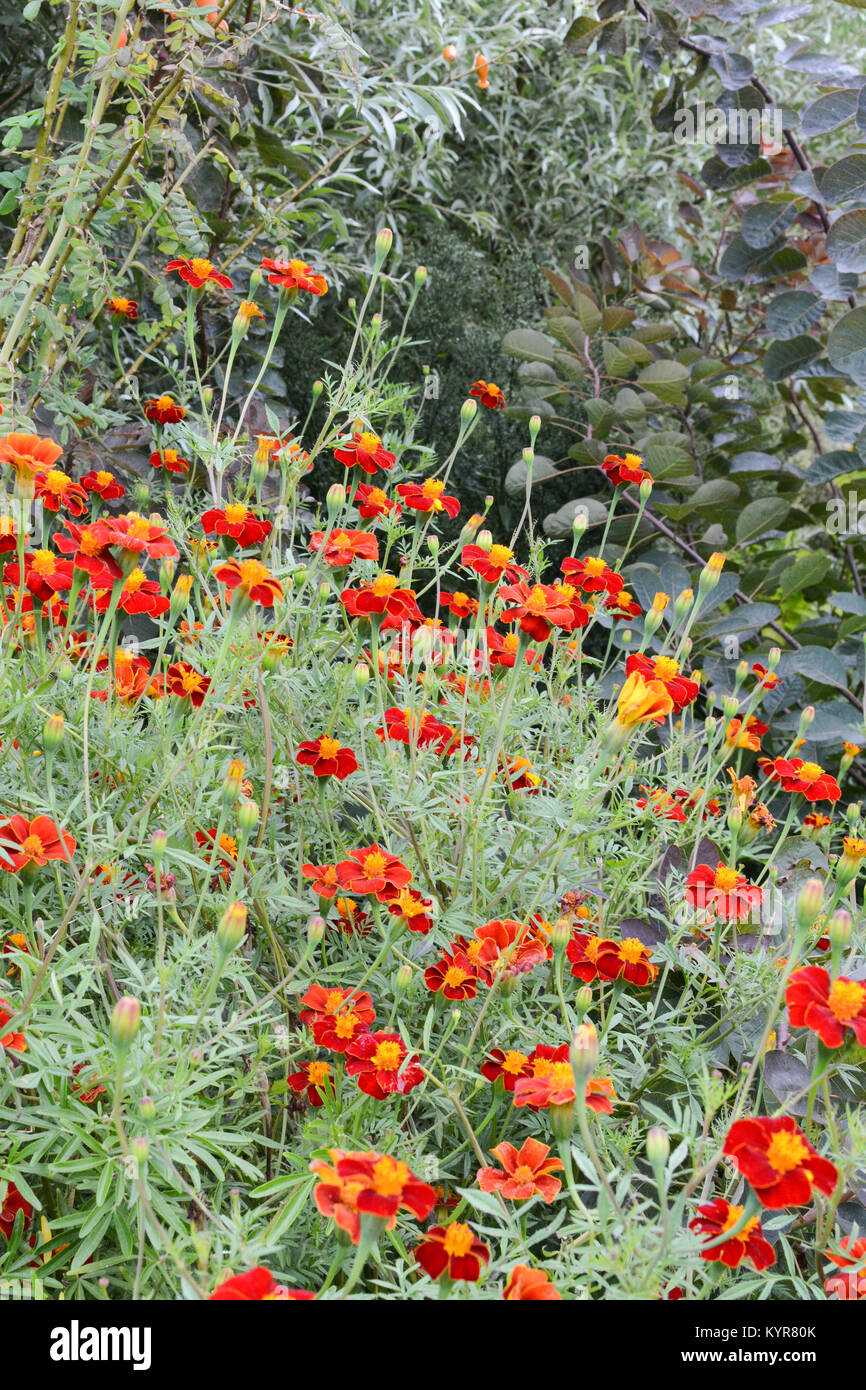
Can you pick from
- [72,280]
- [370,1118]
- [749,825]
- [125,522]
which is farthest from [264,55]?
[370,1118]

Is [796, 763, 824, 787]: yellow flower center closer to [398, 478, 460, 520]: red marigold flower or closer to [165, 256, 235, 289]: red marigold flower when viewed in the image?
[398, 478, 460, 520]: red marigold flower

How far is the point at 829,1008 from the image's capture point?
825mm

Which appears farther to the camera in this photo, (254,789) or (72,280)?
(72,280)

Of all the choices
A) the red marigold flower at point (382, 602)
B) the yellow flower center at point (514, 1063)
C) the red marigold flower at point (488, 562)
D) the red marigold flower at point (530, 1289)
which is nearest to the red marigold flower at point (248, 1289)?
the red marigold flower at point (530, 1289)

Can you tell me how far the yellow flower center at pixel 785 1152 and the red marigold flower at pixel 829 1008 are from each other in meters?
0.08

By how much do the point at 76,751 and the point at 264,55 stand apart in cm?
226

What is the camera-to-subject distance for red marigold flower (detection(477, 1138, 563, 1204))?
931mm

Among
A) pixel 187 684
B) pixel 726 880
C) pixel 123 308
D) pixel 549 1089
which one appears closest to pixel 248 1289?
pixel 549 1089

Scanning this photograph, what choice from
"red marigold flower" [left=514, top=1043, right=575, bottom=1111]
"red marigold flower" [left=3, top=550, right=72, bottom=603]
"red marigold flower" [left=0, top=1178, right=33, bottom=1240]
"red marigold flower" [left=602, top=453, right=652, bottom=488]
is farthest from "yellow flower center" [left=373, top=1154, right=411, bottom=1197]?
"red marigold flower" [left=602, top=453, right=652, bottom=488]

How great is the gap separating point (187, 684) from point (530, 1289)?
75 cm

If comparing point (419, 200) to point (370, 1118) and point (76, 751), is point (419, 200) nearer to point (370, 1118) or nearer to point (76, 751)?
point (76, 751)

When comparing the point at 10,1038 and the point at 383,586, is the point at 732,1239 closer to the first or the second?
the point at 10,1038

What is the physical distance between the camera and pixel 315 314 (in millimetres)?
3145

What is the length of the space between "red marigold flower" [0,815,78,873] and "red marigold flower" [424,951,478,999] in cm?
39
